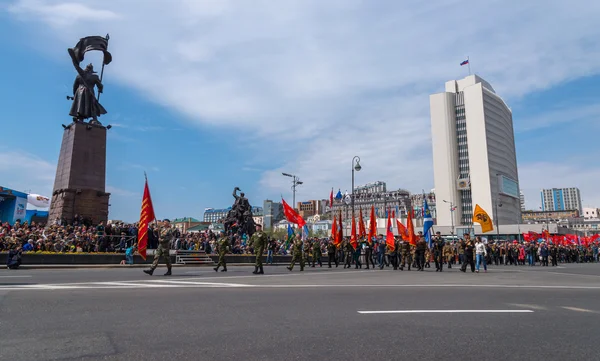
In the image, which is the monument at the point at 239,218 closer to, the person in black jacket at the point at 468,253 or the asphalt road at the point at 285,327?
the person in black jacket at the point at 468,253

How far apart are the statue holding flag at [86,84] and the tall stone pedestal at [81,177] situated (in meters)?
1.25

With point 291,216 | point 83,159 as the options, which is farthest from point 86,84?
point 291,216

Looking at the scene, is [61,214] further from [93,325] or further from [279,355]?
[279,355]

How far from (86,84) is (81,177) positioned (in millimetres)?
7098

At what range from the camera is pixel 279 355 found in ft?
14.1

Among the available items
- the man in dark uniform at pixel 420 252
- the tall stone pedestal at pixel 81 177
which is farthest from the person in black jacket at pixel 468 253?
the tall stone pedestal at pixel 81 177

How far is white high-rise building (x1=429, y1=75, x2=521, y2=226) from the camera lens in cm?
11781

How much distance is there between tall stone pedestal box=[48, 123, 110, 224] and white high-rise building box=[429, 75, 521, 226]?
105 m

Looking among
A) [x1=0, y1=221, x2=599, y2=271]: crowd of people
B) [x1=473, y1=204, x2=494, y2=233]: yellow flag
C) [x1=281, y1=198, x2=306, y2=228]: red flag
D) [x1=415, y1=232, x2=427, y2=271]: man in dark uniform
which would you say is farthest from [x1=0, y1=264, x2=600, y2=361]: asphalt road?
[x1=473, y1=204, x2=494, y2=233]: yellow flag

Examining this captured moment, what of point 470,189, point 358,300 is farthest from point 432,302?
point 470,189

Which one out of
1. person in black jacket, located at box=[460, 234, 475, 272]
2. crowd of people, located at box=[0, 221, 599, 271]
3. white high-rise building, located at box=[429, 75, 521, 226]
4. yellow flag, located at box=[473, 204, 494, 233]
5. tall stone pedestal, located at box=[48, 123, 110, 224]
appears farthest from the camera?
white high-rise building, located at box=[429, 75, 521, 226]

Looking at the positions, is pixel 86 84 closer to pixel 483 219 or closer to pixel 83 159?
pixel 83 159

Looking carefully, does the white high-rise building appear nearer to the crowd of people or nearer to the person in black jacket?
the crowd of people

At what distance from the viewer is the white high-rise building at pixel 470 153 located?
11781 cm
